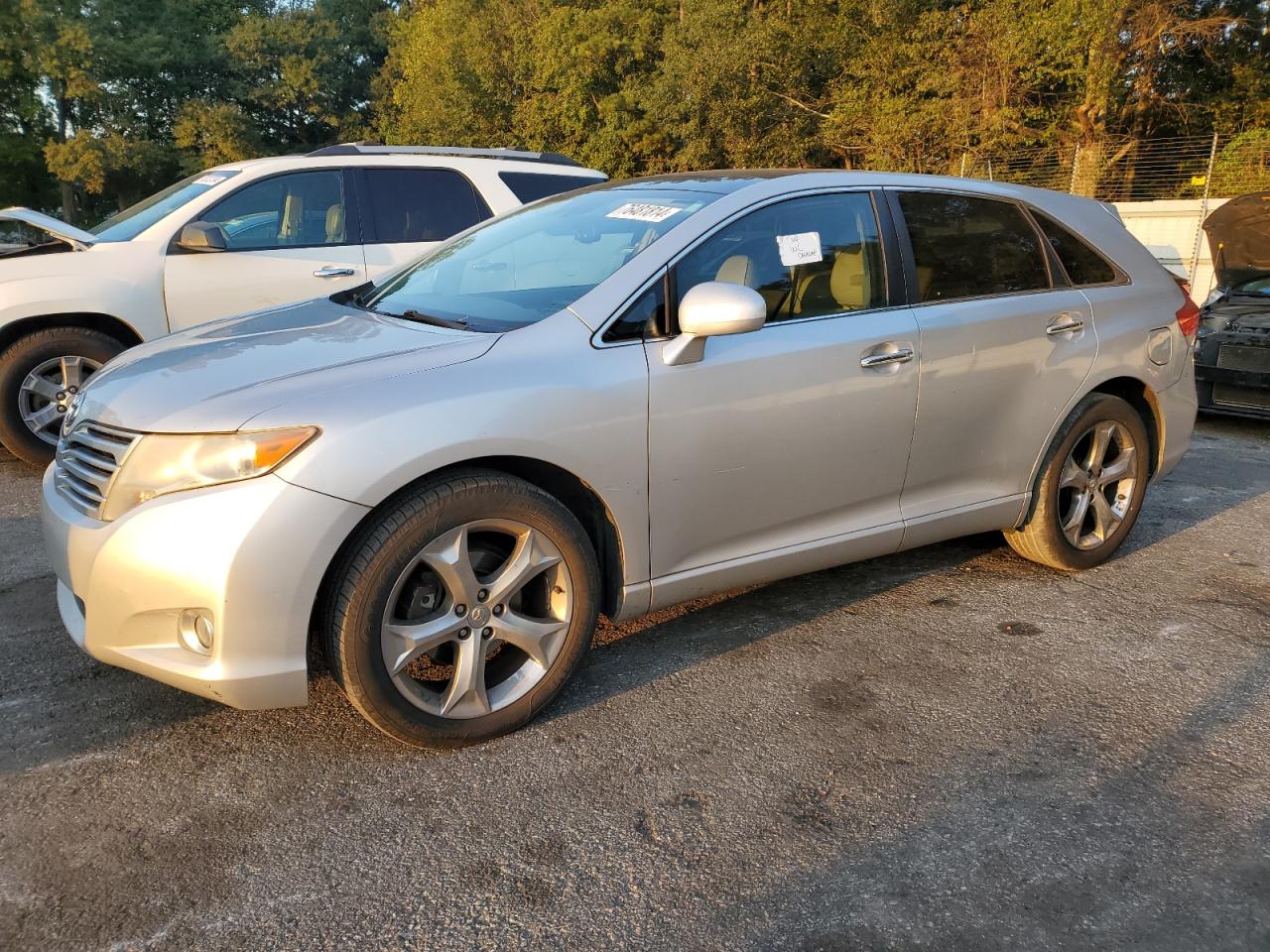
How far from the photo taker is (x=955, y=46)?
23672 millimetres

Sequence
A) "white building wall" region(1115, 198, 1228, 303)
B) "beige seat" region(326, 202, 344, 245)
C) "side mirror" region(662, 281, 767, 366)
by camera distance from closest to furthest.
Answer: "side mirror" region(662, 281, 767, 366) → "beige seat" region(326, 202, 344, 245) → "white building wall" region(1115, 198, 1228, 303)

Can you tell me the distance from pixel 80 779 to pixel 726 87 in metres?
27.2

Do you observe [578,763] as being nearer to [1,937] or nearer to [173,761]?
[173,761]

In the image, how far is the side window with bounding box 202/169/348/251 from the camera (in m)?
6.00

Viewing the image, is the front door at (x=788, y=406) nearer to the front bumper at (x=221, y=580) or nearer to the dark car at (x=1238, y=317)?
the front bumper at (x=221, y=580)

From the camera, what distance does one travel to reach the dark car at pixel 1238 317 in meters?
7.16

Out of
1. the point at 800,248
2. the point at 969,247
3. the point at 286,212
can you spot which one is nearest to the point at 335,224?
the point at 286,212

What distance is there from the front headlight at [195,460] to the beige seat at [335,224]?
4.00 meters

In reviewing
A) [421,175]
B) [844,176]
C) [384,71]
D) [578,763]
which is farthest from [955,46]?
[384,71]

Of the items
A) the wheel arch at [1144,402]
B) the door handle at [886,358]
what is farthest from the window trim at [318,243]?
the wheel arch at [1144,402]

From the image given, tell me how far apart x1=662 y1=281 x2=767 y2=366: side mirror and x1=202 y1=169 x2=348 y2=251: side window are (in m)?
3.99

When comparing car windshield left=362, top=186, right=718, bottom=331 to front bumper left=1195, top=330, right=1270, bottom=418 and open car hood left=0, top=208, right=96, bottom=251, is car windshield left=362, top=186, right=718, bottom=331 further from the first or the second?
front bumper left=1195, top=330, right=1270, bottom=418

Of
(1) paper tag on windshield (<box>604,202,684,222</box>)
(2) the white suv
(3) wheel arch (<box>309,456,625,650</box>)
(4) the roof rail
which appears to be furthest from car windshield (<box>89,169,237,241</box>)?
(3) wheel arch (<box>309,456,625,650</box>)

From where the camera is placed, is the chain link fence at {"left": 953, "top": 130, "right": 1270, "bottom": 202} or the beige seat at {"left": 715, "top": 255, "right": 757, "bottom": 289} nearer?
the beige seat at {"left": 715, "top": 255, "right": 757, "bottom": 289}
